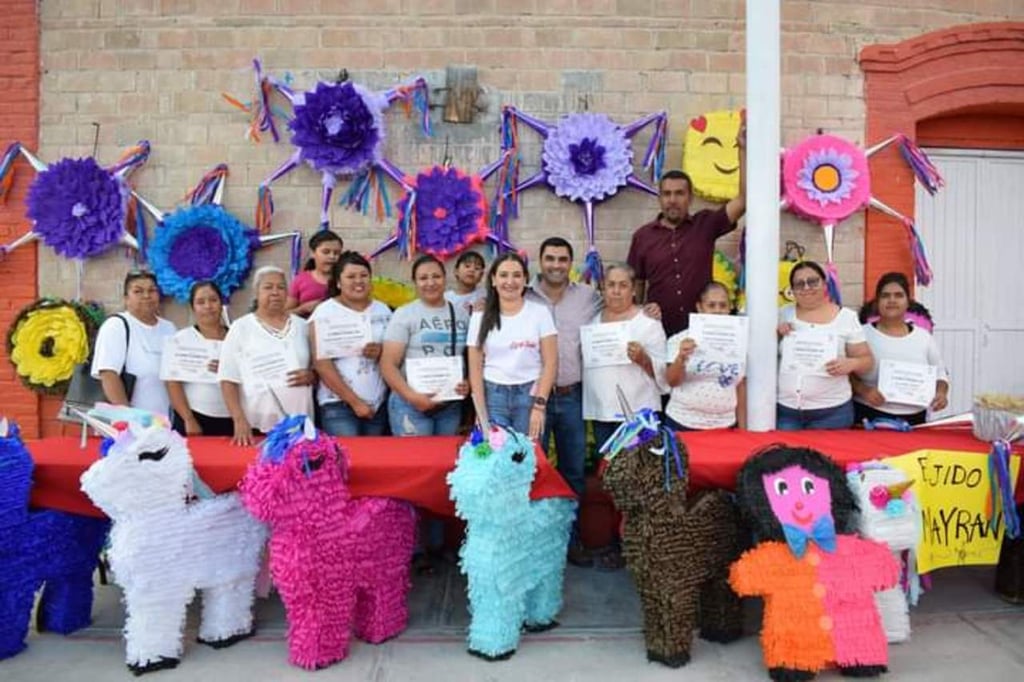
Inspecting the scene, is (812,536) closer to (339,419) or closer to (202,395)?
(339,419)

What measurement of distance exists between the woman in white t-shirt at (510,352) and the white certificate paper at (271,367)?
0.94 metres

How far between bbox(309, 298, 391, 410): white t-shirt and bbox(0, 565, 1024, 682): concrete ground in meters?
1.10

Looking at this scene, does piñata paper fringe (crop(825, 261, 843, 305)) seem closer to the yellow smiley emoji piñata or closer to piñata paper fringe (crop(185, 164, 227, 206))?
the yellow smiley emoji piñata

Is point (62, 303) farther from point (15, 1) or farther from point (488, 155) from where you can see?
point (488, 155)

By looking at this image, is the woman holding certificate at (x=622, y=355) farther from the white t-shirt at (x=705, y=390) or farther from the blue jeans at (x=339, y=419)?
the blue jeans at (x=339, y=419)

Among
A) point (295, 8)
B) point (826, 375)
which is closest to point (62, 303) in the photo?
point (295, 8)

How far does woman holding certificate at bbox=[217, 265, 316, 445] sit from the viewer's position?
3613 millimetres

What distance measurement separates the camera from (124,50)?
512 centimetres

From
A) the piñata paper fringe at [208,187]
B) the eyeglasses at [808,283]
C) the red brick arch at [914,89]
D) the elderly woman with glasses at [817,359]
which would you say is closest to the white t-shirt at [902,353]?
the elderly woman with glasses at [817,359]

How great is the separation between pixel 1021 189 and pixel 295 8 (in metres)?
5.71

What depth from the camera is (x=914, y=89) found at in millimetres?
5297

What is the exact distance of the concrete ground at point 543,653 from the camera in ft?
9.78

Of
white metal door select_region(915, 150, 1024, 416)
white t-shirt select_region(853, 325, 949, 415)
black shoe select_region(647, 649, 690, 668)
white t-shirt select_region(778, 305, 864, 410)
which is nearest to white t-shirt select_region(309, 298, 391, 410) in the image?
black shoe select_region(647, 649, 690, 668)

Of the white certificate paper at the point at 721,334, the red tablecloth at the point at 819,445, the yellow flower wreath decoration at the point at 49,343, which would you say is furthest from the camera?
the yellow flower wreath decoration at the point at 49,343
